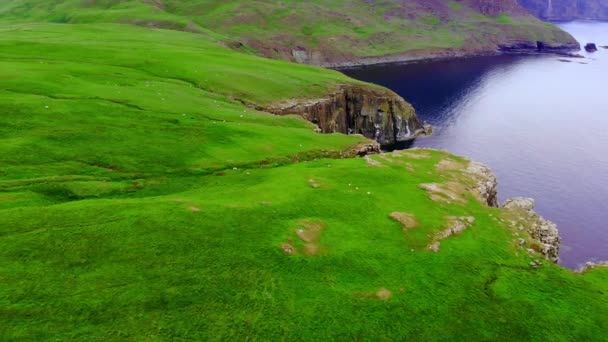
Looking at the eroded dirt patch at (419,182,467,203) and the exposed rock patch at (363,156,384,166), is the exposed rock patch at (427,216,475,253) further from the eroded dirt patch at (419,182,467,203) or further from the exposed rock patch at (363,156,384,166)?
the exposed rock patch at (363,156,384,166)

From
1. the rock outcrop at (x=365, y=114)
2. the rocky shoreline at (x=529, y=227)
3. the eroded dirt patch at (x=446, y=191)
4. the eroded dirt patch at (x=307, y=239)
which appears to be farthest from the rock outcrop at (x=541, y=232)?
the rock outcrop at (x=365, y=114)

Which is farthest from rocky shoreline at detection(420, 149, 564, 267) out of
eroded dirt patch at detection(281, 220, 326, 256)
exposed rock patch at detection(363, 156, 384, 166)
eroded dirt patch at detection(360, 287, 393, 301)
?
eroded dirt patch at detection(281, 220, 326, 256)

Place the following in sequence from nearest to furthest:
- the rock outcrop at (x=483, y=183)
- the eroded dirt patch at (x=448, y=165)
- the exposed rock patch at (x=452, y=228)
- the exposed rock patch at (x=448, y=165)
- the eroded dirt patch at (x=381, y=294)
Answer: the eroded dirt patch at (x=381, y=294)
the exposed rock patch at (x=452, y=228)
the rock outcrop at (x=483, y=183)
the eroded dirt patch at (x=448, y=165)
the exposed rock patch at (x=448, y=165)

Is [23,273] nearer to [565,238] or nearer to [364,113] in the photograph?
[565,238]

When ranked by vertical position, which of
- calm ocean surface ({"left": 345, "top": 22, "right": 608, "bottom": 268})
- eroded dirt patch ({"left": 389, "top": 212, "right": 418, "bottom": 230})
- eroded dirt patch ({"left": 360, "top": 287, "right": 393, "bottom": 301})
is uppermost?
eroded dirt patch ({"left": 389, "top": 212, "right": 418, "bottom": 230})

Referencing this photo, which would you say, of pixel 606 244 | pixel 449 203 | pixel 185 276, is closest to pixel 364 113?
pixel 606 244

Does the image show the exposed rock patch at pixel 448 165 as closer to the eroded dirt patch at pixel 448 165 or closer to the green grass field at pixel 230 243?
the eroded dirt patch at pixel 448 165

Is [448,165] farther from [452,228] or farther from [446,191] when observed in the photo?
[452,228]

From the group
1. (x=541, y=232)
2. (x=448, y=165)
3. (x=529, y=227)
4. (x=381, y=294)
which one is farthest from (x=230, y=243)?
(x=448, y=165)

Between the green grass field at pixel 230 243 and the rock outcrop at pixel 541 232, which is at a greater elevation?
the green grass field at pixel 230 243
